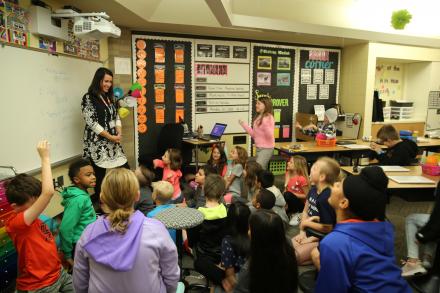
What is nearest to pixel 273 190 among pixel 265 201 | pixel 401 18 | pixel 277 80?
pixel 265 201

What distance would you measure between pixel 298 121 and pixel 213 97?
69.6 inches

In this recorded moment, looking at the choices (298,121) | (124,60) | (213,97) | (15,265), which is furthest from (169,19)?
(15,265)

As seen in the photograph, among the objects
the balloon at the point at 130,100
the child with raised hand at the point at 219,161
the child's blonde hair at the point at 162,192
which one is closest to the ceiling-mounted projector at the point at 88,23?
the balloon at the point at 130,100

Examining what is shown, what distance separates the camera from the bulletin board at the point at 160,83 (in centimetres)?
509

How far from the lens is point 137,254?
4.05 ft

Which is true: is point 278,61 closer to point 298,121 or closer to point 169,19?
point 298,121

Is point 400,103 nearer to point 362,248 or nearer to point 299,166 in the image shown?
point 299,166

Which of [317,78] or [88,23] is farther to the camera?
[317,78]

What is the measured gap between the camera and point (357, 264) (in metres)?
1.28

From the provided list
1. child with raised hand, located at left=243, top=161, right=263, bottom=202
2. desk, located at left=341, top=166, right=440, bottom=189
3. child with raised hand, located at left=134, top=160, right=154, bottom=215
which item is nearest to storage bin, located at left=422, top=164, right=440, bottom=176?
desk, located at left=341, top=166, right=440, bottom=189

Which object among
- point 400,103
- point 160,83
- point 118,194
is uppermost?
point 160,83

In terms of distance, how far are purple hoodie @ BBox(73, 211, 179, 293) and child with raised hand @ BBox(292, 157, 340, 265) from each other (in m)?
1.24

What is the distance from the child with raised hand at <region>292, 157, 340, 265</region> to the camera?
2.21m

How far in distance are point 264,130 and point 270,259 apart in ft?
9.28
